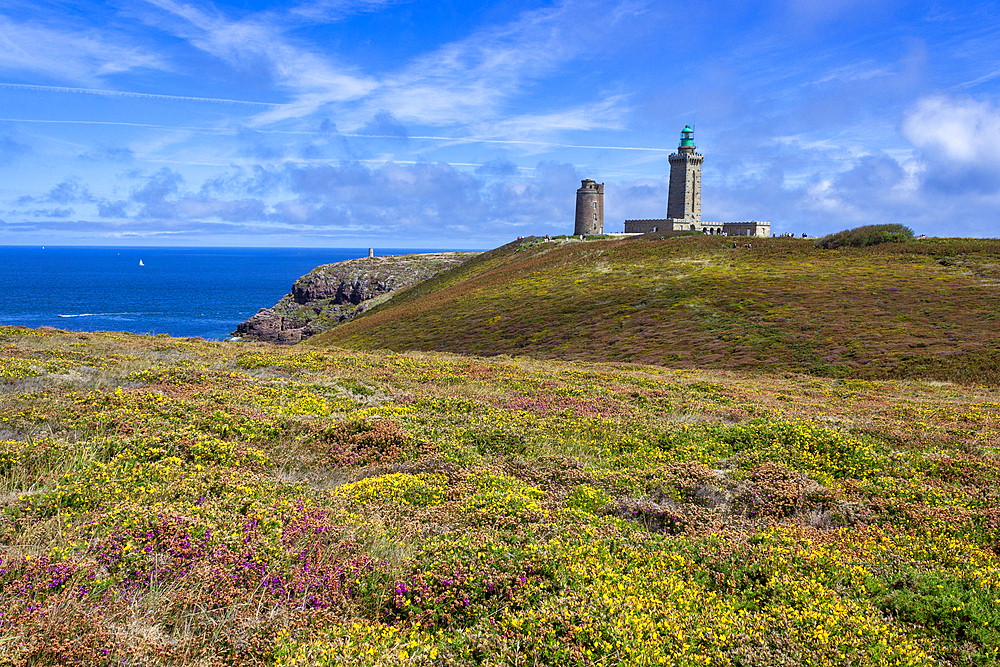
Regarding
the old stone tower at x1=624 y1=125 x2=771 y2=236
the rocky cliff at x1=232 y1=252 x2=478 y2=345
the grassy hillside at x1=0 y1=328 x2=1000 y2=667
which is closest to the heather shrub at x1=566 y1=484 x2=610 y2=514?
the grassy hillside at x1=0 y1=328 x2=1000 y2=667

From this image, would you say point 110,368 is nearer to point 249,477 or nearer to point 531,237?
point 249,477

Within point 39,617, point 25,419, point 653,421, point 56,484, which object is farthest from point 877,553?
point 25,419

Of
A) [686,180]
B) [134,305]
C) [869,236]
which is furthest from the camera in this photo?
[134,305]

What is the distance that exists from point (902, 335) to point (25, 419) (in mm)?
36518

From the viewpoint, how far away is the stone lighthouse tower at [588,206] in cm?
11525

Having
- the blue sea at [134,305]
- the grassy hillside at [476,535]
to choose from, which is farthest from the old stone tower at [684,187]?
the grassy hillside at [476,535]

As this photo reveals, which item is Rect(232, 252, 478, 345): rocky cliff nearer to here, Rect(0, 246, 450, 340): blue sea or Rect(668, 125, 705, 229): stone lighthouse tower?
Rect(0, 246, 450, 340): blue sea

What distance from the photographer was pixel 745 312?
37250 mm

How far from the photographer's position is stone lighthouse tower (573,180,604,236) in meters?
115

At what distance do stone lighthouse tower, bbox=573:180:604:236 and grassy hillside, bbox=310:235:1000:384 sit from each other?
52.2 meters

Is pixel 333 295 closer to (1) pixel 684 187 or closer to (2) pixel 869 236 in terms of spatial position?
(1) pixel 684 187

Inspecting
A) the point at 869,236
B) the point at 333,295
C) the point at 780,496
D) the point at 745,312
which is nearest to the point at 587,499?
the point at 780,496

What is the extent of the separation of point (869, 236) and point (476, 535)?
63.8 meters

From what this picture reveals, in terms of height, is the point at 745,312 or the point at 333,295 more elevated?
the point at 333,295
